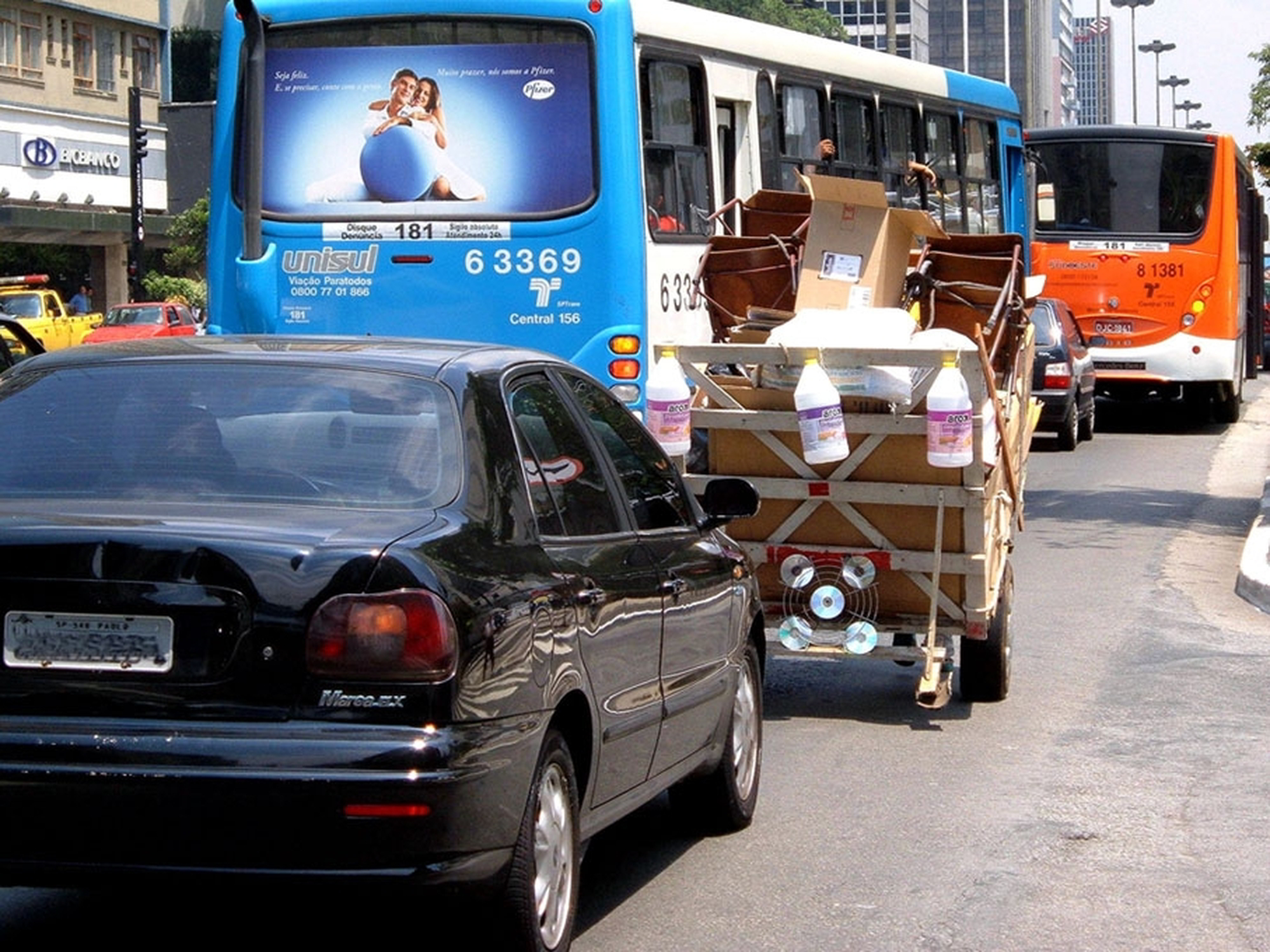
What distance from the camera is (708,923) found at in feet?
19.7

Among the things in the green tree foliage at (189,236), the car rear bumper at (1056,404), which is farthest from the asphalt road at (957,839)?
the green tree foliage at (189,236)

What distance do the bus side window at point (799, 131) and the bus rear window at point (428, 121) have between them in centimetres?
266

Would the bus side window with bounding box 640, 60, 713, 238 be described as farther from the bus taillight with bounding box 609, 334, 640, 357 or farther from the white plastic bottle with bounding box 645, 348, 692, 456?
the white plastic bottle with bounding box 645, 348, 692, 456

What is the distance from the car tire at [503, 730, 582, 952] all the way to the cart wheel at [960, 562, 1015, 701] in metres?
4.28

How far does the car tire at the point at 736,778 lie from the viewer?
22.8ft

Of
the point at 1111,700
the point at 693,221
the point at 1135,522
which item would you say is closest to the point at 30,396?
the point at 1111,700

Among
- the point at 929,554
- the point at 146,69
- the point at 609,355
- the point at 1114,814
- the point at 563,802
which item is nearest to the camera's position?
the point at 563,802

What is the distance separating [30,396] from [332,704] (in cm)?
149

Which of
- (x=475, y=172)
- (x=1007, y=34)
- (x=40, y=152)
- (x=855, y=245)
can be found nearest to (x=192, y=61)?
(x=40, y=152)

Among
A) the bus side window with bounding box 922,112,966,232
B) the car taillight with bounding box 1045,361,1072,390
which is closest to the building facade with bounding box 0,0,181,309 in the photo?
the car taillight with bounding box 1045,361,1072,390

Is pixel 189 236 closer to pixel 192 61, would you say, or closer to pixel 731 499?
pixel 192 61

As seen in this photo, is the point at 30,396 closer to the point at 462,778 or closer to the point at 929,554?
the point at 462,778

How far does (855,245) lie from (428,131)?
3.37 m

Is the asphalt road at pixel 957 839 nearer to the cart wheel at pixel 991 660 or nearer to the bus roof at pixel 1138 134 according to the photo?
the cart wheel at pixel 991 660
